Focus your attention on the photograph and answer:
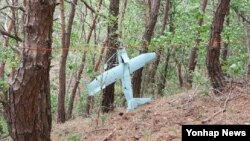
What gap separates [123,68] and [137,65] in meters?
0.38

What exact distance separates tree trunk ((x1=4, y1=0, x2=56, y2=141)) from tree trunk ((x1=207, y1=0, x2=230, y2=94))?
298 centimetres

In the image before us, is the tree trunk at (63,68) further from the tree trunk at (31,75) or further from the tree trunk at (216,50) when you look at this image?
the tree trunk at (31,75)

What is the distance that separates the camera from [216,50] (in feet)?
24.8

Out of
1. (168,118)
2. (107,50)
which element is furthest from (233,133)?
(107,50)

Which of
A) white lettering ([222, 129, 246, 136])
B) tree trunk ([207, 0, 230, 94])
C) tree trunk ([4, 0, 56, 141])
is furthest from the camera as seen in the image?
tree trunk ([207, 0, 230, 94])

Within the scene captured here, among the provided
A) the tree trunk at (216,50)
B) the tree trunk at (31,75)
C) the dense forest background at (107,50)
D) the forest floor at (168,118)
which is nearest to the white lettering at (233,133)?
the forest floor at (168,118)

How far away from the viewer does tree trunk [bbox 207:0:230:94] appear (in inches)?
290

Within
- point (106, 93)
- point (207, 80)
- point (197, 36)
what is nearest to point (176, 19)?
point (197, 36)

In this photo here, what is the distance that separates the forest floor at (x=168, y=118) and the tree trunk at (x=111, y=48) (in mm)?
770

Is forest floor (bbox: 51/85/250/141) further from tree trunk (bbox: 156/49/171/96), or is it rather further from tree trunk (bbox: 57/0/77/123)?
tree trunk (bbox: 156/49/171/96)

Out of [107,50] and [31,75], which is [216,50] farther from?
[31,75]

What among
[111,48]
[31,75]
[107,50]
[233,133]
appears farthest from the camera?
[107,50]

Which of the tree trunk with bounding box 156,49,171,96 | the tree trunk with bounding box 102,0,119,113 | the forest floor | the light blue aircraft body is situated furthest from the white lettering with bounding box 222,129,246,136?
the tree trunk with bounding box 156,49,171,96

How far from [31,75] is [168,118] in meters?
2.86
